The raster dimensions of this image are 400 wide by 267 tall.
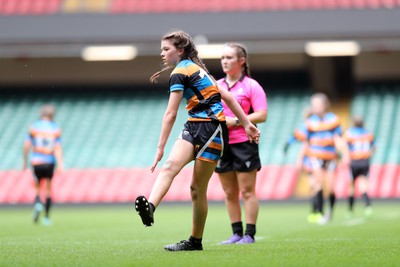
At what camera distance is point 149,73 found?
35062 millimetres

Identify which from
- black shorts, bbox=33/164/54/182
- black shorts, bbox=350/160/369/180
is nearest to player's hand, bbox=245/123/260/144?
black shorts, bbox=33/164/54/182

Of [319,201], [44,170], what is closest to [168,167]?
[319,201]

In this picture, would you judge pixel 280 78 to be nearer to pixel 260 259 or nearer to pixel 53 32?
pixel 53 32

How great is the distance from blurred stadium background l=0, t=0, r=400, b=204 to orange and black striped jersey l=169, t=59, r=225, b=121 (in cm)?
1777

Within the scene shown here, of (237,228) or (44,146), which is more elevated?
(44,146)

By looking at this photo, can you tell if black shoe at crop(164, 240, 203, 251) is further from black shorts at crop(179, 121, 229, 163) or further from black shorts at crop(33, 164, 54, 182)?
black shorts at crop(33, 164, 54, 182)

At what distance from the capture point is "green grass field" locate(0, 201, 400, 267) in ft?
26.3

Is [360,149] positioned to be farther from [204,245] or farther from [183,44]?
[183,44]

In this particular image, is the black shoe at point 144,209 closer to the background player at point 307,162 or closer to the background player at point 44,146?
the background player at point 307,162

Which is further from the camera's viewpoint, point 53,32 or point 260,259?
point 53,32

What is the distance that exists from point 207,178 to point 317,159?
8167mm

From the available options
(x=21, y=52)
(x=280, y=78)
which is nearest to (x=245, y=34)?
(x=280, y=78)

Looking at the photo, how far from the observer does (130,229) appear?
1492cm

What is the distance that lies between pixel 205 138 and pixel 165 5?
71.6 ft
